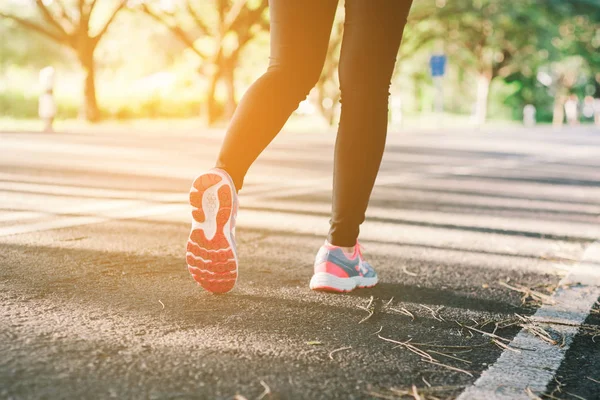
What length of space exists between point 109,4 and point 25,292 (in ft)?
94.1

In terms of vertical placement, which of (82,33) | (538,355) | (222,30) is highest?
(222,30)

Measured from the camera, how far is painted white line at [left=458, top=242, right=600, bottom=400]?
5.51ft

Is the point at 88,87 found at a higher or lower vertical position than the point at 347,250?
higher

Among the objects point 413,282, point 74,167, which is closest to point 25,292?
point 413,282

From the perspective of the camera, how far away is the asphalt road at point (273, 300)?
5.43 feet

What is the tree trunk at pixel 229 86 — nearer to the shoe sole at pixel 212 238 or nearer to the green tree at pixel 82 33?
the green tree at pixel 82 33

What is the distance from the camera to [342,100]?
2662 mm

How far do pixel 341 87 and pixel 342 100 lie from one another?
48mm

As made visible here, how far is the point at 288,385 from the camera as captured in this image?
1.62 m

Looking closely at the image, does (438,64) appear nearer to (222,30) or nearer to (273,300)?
(222,30)

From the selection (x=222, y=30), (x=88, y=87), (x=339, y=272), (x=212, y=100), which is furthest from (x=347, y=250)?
(x=222, y=30)

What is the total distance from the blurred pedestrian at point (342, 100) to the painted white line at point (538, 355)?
2.14 feet

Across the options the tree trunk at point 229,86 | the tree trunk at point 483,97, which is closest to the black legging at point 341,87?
the tree trunk at point 229,86

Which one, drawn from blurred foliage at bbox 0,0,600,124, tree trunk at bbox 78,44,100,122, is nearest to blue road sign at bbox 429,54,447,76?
blurred foliage at bbox 0,0,600,124
